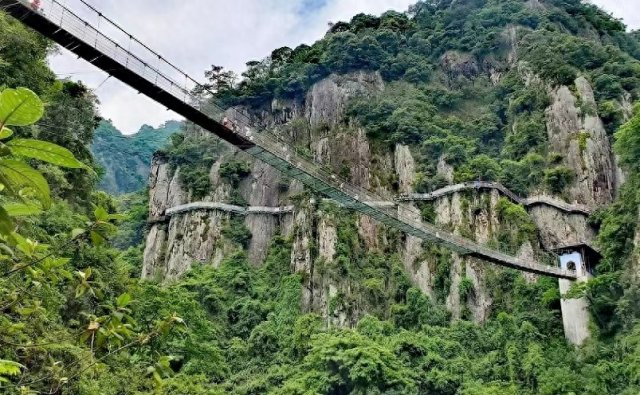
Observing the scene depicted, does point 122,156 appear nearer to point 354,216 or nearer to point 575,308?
point 354,216

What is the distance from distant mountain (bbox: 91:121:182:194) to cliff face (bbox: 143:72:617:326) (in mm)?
19876

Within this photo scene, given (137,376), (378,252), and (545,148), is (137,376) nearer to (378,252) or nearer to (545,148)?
(378,252)

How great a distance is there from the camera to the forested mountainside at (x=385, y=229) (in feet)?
51.3

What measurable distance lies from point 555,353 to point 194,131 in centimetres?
2369

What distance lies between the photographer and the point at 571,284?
20.7 metres

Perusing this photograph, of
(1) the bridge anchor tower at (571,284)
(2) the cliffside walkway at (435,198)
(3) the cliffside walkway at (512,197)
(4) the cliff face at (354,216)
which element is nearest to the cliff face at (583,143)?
(4) the cliff face at (354,216)

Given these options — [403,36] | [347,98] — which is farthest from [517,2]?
[347,98]

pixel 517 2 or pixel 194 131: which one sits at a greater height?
pixel 517 2

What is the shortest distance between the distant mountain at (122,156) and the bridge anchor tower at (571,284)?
127ft

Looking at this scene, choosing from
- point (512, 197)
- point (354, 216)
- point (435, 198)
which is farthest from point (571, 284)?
point (354, 216)

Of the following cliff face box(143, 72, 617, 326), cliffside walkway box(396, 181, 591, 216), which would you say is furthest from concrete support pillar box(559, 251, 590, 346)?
cliffside walkway box(396, 181, 591, 216)

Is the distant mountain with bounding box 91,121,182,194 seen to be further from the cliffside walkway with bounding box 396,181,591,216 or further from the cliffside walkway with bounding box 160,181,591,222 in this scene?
the cliffside walkway with bounding box 396,181,591,216

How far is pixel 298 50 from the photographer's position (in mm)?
38375

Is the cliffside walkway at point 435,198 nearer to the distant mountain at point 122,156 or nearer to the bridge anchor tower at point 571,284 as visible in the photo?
the bridge anchor tower at point 571,284
